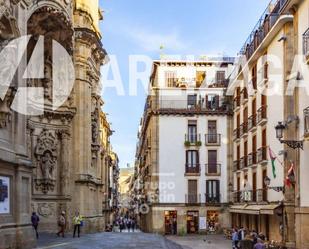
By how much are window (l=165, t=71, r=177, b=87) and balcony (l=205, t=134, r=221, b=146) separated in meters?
6.63

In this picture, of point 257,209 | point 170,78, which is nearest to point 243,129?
point 257,209

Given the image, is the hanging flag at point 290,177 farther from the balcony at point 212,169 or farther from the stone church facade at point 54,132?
the balcony at point 212,169

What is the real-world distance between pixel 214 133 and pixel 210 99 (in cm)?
333

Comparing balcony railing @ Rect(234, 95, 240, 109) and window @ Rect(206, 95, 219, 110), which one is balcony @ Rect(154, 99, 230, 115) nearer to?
window @ Rect(206, 95, 219, 110)

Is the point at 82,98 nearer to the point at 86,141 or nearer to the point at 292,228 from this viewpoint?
the point at 86,141

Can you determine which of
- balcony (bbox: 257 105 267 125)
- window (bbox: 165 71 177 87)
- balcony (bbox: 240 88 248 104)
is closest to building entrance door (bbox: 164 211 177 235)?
window (bbox: 165 71 177 87)

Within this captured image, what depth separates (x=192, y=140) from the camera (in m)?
56.1

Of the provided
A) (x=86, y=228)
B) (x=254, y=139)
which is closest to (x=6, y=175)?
(x=86, y=228)

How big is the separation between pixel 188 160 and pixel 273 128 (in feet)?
66.7

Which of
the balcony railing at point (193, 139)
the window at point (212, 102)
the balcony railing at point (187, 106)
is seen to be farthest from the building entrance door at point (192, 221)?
the window at point (212, 102)

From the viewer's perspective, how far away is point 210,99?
57344mm

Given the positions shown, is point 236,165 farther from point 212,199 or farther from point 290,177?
point 290,177

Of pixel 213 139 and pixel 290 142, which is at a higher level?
pixel 213 139

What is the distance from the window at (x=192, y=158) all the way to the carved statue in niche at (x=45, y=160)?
22.0 m
